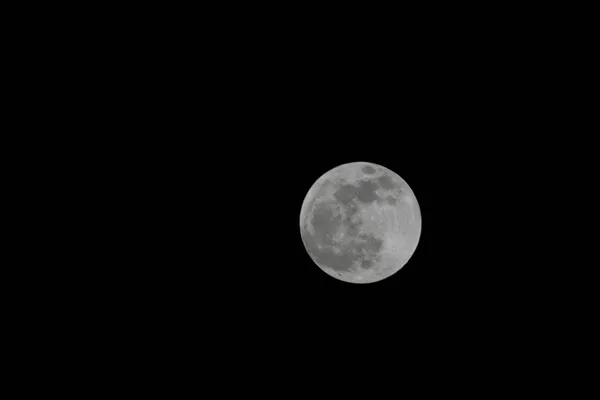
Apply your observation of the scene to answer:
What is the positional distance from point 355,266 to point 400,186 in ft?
4.55

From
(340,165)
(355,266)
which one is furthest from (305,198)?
(355,266)

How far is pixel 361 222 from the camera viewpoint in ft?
23.1

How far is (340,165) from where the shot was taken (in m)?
7.72

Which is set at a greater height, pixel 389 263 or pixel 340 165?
pixel 340 165

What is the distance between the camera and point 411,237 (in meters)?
7.39

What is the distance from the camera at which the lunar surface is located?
7086 millimetres

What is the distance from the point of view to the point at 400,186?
7492mm

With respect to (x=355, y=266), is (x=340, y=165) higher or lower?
higher

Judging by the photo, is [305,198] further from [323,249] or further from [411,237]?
[411,237]

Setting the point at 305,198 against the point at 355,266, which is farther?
the point at 305,198

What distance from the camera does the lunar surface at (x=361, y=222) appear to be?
7.09 m

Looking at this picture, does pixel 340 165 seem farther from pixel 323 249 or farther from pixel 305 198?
pixel 323 249

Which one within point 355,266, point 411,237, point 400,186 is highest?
point 400,186

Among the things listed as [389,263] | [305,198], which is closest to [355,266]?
[389,263]
